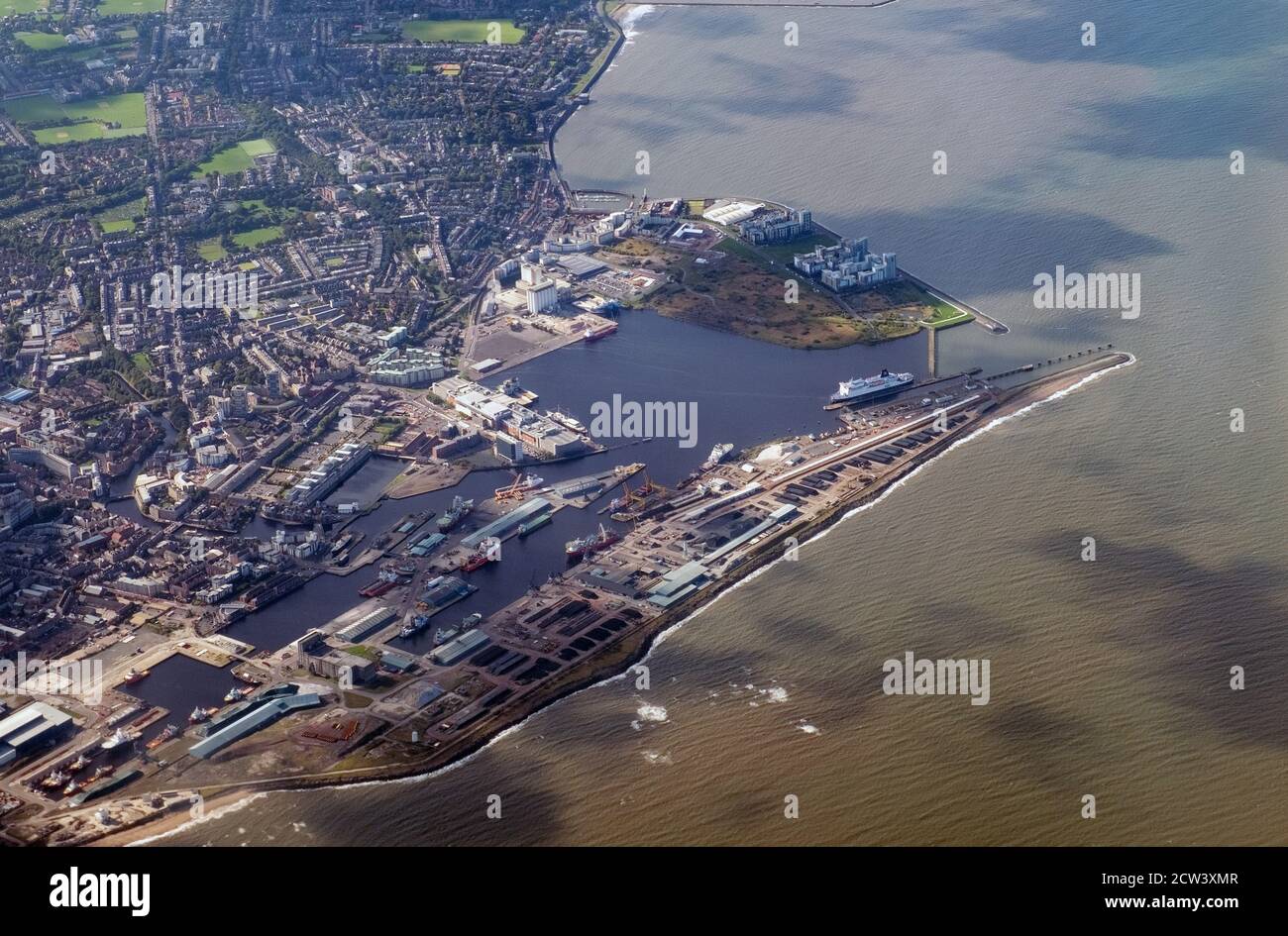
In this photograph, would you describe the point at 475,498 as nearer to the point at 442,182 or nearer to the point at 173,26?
the point at 442,182

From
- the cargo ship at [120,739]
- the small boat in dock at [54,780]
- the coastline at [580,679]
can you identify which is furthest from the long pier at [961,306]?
the small boat in dock at [54,780]

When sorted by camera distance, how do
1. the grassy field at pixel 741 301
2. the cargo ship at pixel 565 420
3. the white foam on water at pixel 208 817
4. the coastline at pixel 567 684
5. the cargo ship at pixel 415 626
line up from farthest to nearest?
1. the grassy field at pixel 741 301
2. the cargo ship at pixel 565 420
3. the cargo ship at pixel 415 626
4. the coastline at pixel 567 684
5. the white foam on water at pixel 208 817

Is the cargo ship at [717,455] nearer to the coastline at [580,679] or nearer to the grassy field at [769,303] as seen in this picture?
the coastline at [580,679]

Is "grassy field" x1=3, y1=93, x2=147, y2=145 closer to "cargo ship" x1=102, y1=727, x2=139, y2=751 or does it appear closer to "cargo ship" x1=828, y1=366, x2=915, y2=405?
"cargo ship" x1=828, y1=366, x2=915, y2=405

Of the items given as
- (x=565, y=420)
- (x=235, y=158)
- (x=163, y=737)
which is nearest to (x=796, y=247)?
(x=565, y=420)

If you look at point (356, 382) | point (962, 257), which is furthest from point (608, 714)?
point (962, 257)

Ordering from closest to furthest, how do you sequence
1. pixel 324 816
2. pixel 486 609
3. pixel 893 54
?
pixel 324 816, pixel 486 609, pixel 893 54
